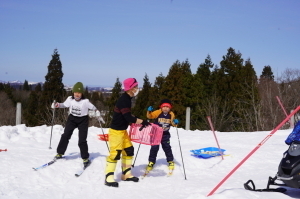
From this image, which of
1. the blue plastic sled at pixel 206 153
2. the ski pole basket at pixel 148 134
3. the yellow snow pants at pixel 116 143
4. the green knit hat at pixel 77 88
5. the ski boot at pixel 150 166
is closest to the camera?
the yellow snow pants at pixel 116 143

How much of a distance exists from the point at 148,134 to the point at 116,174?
46.4 inches

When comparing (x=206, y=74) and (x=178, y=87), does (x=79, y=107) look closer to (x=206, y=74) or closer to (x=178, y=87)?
(x=178, y=87)

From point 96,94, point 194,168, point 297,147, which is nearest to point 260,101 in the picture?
point 194,168

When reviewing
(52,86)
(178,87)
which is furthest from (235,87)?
(52,86)

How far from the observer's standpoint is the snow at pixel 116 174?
615 centimetres

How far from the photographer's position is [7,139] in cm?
995

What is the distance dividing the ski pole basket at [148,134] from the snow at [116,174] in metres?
0.86

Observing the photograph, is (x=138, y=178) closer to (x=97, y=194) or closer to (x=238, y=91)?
(x=97, y=194)

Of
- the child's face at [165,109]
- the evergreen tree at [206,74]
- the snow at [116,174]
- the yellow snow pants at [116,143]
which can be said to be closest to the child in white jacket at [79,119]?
the snow at [116,174]

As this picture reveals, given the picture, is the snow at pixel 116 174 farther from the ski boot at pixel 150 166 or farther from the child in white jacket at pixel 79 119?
the child in white jacket at pixel 79 119

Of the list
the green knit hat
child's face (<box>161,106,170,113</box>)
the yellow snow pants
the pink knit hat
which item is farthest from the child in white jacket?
child's face (<box>161,106,170,113</box>)

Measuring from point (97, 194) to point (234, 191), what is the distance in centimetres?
256

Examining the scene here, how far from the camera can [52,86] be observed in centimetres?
3438

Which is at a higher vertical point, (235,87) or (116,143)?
(235,87)
